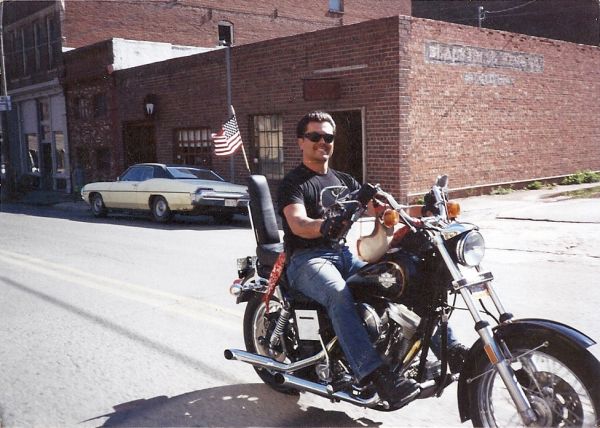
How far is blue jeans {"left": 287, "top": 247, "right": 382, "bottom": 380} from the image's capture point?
3.27 meters

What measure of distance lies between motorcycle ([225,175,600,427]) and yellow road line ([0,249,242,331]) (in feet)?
6.65

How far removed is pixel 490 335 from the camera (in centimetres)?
291

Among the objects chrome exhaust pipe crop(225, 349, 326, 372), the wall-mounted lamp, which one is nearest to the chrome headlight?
chrome exhaust pipe crop(225, 349, 326, 372)

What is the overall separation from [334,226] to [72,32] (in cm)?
2734

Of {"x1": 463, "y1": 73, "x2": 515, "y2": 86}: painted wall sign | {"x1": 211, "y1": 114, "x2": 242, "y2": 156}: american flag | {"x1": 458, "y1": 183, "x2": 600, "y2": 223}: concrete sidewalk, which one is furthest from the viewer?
{"x1": 463, "y1": 73, "x2": 515, "y2": 86}: painted wall sign

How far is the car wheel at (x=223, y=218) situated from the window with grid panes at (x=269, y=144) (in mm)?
3102

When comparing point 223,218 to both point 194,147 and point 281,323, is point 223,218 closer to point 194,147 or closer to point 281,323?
point 194,147

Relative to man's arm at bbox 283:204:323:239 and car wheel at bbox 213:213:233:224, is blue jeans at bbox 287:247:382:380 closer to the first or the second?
man's arm at bbox 283:204:323:239

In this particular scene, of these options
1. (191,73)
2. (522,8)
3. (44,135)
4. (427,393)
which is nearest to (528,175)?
(191,73)

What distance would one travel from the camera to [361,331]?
3283 millimetres

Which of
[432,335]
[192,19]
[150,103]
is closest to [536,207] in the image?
[432,335]

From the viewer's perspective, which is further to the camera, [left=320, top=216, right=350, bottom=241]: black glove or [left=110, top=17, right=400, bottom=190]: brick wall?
[left=110, top=17, right=400, bottom=190]: brick wall

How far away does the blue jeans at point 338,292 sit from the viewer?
3.27 m

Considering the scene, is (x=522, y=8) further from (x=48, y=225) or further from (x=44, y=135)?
(x=48, y=225)
